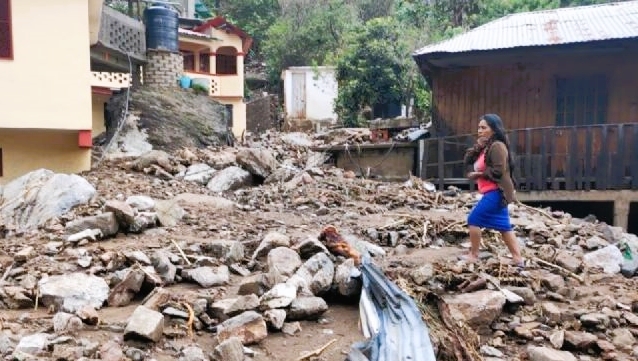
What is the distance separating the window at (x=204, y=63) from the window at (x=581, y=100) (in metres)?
15.6

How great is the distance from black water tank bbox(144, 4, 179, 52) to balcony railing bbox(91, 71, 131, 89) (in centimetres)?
125

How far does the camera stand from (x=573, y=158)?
966cm

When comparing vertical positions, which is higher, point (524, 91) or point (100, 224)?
point (524, 91)

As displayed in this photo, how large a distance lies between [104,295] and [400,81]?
1542 cm

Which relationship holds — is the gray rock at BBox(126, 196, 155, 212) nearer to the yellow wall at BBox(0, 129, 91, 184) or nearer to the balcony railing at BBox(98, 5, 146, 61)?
the yellow wall at BBox(0, 129, 91, 184)

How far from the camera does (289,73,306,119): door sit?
23781 millimetres

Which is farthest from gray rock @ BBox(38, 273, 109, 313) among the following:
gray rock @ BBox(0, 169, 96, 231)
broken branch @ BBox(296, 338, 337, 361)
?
gray rock @ BBox(0, 169, 96, 231)

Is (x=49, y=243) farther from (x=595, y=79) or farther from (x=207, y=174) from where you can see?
(x=595, y=79)

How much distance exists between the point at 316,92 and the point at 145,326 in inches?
833

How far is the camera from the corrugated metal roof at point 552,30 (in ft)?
33.4

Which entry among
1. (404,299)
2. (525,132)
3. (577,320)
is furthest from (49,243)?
(525,132)

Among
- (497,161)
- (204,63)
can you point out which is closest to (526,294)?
(497,161)

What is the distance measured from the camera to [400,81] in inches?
717

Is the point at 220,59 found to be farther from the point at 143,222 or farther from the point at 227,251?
the point at 227,251
